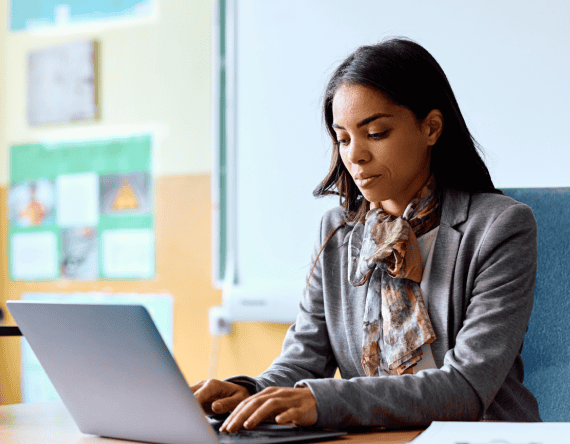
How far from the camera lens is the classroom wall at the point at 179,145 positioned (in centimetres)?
A: 234

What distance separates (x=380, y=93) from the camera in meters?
1.10

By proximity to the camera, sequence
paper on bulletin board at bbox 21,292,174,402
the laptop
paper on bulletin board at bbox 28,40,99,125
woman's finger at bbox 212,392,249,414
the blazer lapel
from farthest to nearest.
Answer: paper on bulletin board at bbox 28,40,99,125, paper on bulletin board at bbox 21,292,174,402, the blazer lapel, woman's finger at bbox 212,392,249,414, the laptop

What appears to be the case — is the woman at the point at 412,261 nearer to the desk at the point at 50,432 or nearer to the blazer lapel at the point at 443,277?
the blazer lapel at the point at 443,277

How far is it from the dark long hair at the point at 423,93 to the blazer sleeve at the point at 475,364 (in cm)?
13

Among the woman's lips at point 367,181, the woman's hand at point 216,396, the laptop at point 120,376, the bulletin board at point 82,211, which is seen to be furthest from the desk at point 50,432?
the bulletin board at point 82,211

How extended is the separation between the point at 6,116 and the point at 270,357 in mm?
1433

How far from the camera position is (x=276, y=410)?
75cm

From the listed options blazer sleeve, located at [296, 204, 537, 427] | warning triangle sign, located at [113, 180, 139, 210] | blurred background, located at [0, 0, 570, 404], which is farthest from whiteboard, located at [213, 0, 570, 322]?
blazer sleeve, located at [296, 204, 537, 427]

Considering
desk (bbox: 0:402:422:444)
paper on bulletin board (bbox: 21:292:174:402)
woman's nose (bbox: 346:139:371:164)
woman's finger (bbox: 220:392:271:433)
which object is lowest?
paper on bulletin board (bbox: 21:292:174:402)

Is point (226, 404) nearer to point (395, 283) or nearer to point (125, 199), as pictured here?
point (395, 283)

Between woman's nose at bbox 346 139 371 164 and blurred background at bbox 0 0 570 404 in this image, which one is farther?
blurred background at bbox 0 0 570 404

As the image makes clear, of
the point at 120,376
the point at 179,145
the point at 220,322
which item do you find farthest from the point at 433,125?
the point at 179,145

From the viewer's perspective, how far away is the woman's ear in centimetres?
116

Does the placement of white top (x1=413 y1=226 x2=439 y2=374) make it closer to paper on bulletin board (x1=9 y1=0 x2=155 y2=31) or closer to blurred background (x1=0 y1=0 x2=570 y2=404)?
blurred background (x1=0 y1=0 x2=570 y2=404)
